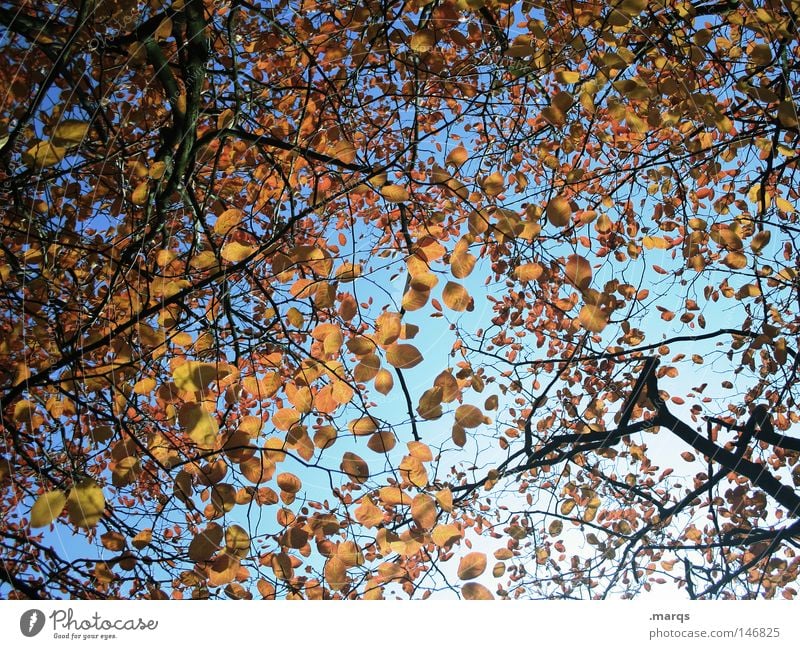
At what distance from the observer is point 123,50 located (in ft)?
8.29

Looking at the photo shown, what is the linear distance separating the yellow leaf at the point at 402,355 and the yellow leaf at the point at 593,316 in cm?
59

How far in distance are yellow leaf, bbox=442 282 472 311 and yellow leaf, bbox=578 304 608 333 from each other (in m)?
0.39

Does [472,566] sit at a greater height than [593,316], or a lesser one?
lesser

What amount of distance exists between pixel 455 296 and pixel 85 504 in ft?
4.01

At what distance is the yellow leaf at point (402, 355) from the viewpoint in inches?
67.8

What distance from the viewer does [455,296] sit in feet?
5.99

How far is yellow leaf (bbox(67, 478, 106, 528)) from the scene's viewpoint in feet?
4.73

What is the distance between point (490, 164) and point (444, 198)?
0.31 metres

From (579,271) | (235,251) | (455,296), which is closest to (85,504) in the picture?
(235,251)

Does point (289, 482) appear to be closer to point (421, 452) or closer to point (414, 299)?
point (421, 452)

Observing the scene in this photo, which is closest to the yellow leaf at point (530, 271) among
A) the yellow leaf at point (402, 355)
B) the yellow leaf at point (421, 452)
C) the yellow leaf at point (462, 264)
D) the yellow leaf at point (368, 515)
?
the yellow leaf at point (462, 264)

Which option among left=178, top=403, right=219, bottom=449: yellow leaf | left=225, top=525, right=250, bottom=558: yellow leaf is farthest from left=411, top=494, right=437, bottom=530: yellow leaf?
left=178, top=403, right=219, bottom=449: yellow leaf

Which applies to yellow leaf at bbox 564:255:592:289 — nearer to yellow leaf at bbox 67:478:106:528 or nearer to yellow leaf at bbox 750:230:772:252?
yellow leaf at bbox 750:230:772:252

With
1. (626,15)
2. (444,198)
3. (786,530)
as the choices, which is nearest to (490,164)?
(444,198)
